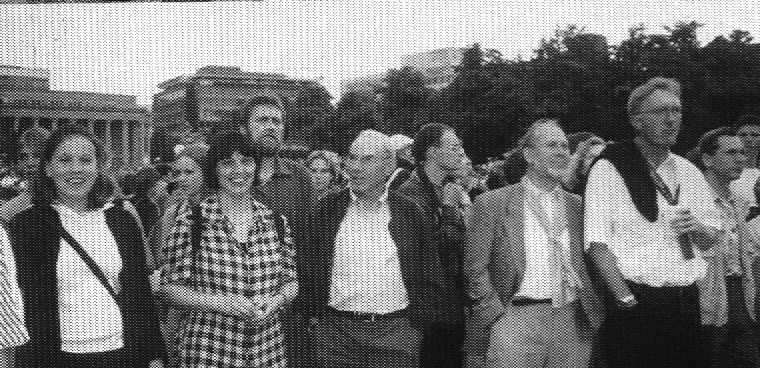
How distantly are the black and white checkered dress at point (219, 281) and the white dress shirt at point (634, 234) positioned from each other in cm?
159

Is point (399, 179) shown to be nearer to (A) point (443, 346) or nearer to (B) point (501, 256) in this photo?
(A) point (443, 346)

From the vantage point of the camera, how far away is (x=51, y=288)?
310cm

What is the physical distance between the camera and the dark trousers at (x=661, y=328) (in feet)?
11.3

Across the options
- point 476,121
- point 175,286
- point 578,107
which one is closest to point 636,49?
point 578,107

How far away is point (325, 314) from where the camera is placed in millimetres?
3801

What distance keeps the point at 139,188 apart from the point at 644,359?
4033 millimetres

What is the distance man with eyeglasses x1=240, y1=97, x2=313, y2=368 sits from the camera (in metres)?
3.76

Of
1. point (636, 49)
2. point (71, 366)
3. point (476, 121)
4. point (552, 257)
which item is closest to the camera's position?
point (71, 366)

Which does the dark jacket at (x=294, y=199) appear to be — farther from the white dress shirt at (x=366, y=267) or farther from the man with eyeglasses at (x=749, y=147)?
the man with eyeglasses at (x=749, y=147)

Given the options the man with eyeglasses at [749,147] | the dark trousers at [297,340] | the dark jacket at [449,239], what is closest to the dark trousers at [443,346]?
the dark jacket at [449,239]

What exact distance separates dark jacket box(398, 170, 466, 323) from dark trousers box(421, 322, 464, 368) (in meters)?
0.12

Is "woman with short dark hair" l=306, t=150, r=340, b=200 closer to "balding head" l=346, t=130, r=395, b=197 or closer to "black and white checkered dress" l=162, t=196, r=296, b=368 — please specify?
"balding head" l=346, t=130, r=395, b=197

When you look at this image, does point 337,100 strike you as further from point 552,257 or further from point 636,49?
point 552,257

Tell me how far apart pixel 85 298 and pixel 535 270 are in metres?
2.10
